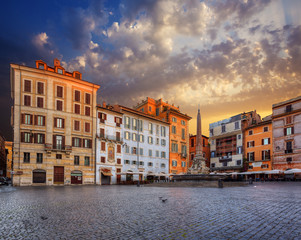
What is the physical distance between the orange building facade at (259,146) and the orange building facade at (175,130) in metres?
14.7

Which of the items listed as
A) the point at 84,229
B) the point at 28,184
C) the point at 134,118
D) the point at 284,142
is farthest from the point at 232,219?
the point at 284,142

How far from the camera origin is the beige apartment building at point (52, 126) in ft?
111

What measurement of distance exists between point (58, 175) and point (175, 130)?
29.0 meters

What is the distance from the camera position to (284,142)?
48000mm

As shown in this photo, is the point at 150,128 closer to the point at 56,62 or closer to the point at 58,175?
the point at 58,175

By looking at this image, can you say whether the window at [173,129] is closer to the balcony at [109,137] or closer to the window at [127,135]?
the window at [127,135]

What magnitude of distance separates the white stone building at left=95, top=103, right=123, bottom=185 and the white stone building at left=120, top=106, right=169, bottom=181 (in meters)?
1.44

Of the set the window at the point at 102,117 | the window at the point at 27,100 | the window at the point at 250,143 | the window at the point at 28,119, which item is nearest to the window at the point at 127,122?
the window at the point at 102,117

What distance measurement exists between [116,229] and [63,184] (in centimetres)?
3366

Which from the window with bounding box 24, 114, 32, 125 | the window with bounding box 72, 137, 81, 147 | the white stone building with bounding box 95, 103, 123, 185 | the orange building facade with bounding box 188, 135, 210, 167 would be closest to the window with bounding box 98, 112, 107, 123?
the white stone building with bounding box 95, 103, 123, 185

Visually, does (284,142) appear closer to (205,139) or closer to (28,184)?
(205,139)

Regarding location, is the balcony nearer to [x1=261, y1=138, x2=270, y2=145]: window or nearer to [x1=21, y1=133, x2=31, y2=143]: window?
[x1=21, y1=133, x2=31, y2=143]: window

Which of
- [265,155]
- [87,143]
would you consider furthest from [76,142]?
[265,155]

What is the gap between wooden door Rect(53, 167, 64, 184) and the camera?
35.8 m
